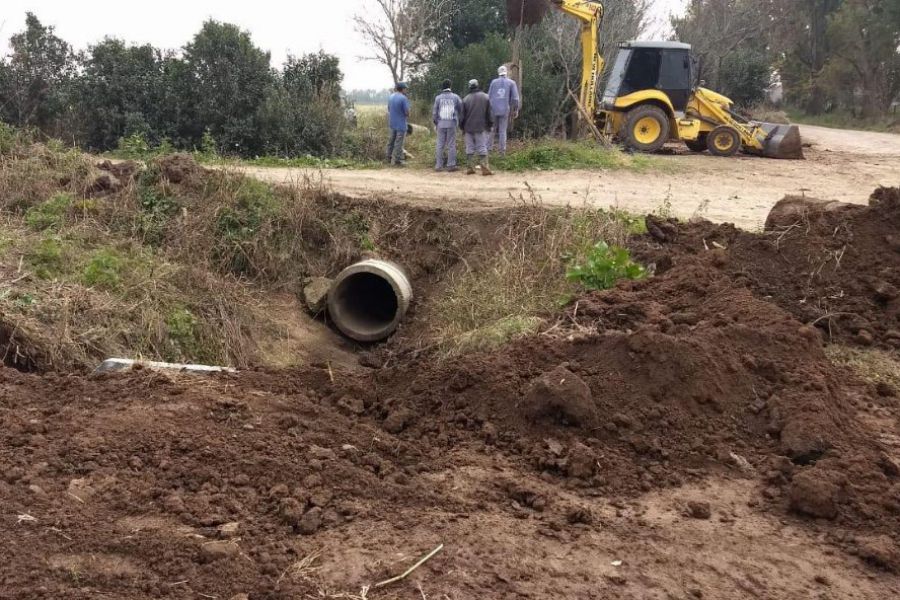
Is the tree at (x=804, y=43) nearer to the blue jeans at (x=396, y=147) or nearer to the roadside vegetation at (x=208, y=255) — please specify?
the blue jeans at (x=396, y=147)

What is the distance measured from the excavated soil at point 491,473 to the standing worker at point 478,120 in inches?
297

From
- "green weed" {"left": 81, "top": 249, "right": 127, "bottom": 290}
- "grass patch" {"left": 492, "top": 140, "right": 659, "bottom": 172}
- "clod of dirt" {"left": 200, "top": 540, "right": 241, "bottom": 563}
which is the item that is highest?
"grass patch" {"left": 492, "top": 140, "right": 659, "bottom": 172}

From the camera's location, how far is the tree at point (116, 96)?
659 inches

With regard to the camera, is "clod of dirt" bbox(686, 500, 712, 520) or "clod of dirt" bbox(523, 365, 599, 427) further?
"clod of dirt" bbox(523, 365, 599, 427)

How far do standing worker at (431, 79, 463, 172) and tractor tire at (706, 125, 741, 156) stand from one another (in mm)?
6540

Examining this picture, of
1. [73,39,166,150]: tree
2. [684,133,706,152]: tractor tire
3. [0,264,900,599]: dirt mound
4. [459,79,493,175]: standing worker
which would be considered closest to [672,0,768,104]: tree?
[684,133,706,152]: tractor tire

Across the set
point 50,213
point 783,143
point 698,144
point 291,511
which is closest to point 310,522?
point 291,511

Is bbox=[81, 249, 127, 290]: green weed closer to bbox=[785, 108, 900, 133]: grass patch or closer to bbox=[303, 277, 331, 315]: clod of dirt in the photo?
bbox=[303, 277, 331, 315]: clod of dirt

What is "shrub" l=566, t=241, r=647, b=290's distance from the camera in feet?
25.1

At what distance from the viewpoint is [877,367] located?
19.7 feet

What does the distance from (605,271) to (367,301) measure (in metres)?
3.58

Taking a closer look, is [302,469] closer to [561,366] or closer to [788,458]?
[561,366]

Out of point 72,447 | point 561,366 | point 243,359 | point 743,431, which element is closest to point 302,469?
point 72,447

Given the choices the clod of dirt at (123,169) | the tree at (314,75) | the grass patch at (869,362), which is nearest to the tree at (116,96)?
the tree at (314,75)
